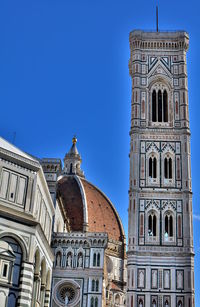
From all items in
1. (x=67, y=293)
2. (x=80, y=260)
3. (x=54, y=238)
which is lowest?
(x=67, y=293)

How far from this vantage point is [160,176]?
37.3 metres

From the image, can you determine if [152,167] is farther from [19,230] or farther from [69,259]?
[19,230]

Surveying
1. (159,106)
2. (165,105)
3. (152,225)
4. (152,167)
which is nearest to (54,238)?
(152,225)

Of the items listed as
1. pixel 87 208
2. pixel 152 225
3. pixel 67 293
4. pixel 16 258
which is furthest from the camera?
pixel 87 208

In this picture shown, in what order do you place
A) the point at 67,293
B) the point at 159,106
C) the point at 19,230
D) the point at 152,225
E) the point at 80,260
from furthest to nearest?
the point at 67,293
the point at 80,260
the point at 159,106
the point at 152,225
the point at 19,230

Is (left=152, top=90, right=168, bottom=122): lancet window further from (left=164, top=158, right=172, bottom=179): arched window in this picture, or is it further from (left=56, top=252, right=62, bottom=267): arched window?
(left=56, top=252, right=62, bottom=267): arched window

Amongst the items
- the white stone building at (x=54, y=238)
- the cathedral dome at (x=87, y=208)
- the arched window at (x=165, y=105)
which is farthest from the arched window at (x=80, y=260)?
the cathedral dome at (x=87, y=208)

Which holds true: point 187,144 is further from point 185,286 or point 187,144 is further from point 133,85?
point 185,286

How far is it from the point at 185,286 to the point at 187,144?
33.5ft

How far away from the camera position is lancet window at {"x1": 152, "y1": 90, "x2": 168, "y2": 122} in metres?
39.8

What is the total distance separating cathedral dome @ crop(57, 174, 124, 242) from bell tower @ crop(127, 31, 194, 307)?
2418 centimetres

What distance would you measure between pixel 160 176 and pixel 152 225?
11.9ft

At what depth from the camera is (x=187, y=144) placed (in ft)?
125

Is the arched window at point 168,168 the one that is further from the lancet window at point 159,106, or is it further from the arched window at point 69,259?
the arched window at point 69,259
